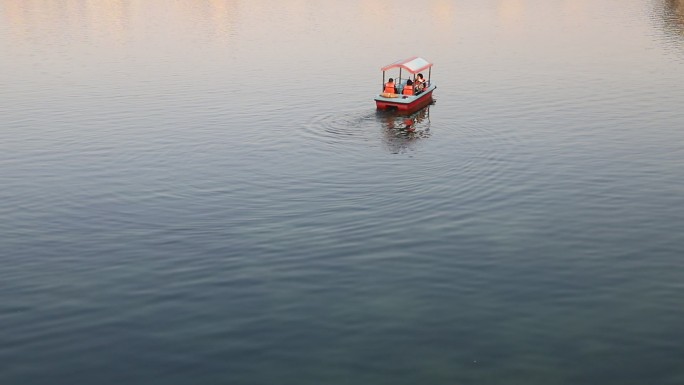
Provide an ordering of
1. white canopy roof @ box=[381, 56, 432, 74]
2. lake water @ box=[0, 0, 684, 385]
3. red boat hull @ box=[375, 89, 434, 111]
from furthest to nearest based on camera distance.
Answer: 1. white canopy roof @ box=[381, 56, 432, 74]
2. red boat hull @ box=[375, 89, 434, 111]
3. lake water @ box=[0, 0, 684, 385]

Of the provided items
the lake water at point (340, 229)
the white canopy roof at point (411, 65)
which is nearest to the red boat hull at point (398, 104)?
the lake water at point (340, 229)

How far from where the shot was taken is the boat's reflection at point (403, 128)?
4553 cm

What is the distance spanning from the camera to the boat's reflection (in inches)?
1793

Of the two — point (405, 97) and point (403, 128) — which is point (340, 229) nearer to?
point (403, 128)

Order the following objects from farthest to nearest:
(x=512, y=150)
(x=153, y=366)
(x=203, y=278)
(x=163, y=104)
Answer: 1. (x=163, y=104)
2. (x=512, y=150)
3. (x=203, y=278)
4. (x=153, y=366)

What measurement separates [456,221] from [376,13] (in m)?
99.2

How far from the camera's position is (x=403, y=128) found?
165ft

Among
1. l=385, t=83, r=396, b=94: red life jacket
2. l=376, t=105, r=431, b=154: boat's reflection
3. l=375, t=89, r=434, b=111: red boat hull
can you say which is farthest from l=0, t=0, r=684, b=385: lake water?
l=385, t=83, r=396, b=94: red life jacket

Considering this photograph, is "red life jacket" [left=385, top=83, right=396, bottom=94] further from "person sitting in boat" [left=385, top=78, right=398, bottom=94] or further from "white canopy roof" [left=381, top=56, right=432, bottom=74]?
"white canopy roof" [left=381, top=56, right=432, bottom=74]

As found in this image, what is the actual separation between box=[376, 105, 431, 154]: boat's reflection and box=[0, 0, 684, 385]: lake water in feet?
1.07

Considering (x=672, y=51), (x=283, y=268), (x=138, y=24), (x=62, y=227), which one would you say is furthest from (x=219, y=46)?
(x=283, y=268)

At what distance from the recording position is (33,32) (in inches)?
4026

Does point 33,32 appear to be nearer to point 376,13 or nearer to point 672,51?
point 376,13

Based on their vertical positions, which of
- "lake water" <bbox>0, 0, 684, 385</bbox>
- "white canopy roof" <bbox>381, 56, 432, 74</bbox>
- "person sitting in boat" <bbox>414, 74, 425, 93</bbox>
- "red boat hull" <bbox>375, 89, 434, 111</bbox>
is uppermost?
"white canopy roof" <bbox>381, 56, 432, 74</bbox>
